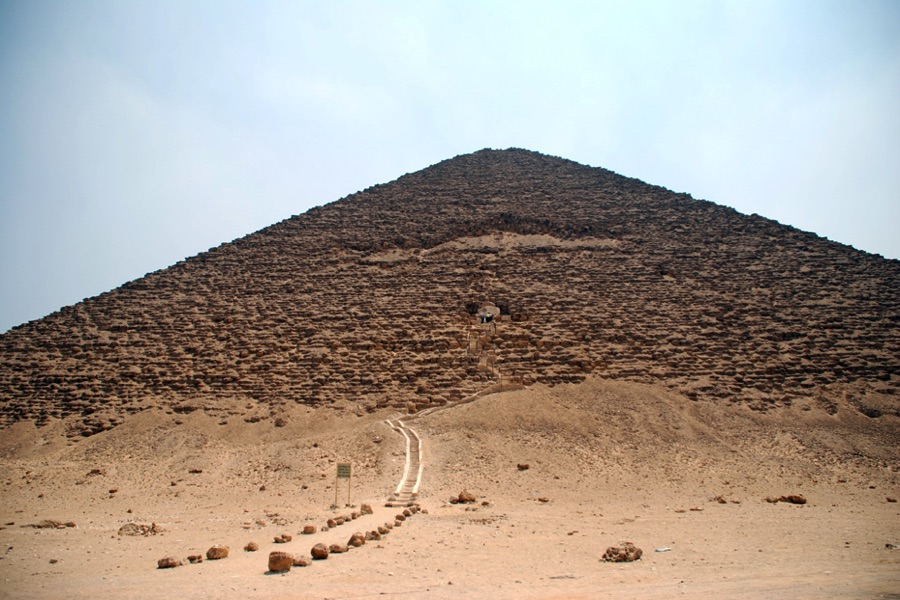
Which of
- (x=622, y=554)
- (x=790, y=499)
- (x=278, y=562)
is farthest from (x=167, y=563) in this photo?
(x=790, y=499)

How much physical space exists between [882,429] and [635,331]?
5.12m

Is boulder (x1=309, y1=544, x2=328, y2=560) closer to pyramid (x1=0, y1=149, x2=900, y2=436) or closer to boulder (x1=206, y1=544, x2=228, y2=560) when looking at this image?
boulder (x1=206, y1=544, x2=228, y2=560)

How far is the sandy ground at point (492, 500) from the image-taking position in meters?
4.74

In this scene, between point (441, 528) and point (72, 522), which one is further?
point (72, 522)

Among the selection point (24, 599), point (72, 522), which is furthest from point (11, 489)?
point (24, 599)

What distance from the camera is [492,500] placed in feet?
28.4

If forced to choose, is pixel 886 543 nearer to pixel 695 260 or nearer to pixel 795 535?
pixel 795 535

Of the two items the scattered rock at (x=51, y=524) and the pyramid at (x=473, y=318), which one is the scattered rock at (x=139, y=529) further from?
the pyramid at (x=473, y=318)

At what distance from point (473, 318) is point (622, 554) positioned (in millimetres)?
10336

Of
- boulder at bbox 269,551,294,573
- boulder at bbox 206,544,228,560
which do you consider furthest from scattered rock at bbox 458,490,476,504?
boulder at bbox 269,551,294,573

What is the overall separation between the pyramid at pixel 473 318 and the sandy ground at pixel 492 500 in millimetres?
852

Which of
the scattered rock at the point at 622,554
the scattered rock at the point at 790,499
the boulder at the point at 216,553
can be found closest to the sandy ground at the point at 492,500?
the scattered rock at the point at 622,554

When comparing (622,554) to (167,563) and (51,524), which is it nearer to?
(167,563)

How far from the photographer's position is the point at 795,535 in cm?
664
